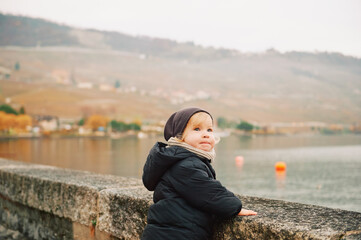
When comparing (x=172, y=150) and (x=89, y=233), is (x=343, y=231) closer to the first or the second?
(x=172, y=150)

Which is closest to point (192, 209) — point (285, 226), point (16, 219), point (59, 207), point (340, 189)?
point (285, 226)

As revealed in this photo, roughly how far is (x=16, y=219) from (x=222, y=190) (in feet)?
8.69

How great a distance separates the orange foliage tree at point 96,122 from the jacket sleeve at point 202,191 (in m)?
149

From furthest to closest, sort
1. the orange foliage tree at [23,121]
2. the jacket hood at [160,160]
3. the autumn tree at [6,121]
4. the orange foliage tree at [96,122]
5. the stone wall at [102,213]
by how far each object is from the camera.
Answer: the orange foliage tree at [96,122]
the orange foliage tree at [23,121]
the autumn tree at [6,121]
the jacket hood at [160,160]
the stone wall at [102,213]

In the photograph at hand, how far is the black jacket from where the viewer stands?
204cm

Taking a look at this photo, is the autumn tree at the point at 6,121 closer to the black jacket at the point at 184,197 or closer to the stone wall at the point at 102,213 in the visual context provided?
the stone wall at the point at 102,213

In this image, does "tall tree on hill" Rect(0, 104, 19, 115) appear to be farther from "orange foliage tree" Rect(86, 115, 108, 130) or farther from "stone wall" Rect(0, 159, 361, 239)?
"stone wall" Rect(0, 159, 361, 239)

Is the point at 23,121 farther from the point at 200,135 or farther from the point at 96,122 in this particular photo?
the point at 200,135

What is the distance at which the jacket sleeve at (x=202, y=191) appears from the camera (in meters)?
2.03

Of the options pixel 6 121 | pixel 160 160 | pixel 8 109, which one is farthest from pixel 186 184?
pixel 8 109

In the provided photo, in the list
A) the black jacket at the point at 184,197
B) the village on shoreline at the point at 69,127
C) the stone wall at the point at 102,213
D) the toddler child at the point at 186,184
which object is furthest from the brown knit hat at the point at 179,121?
the village on shoreline at the point at 69,127

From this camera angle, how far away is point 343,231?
1.83 metres

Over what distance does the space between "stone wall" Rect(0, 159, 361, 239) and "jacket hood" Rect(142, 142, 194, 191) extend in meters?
0.41

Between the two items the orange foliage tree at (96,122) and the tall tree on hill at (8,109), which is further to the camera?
the orange foliage tree at (96,122)
